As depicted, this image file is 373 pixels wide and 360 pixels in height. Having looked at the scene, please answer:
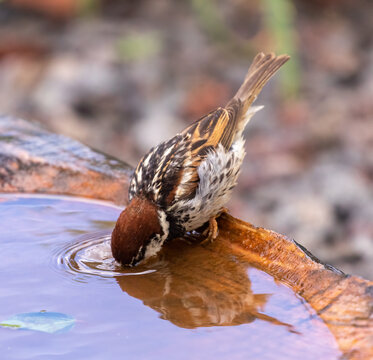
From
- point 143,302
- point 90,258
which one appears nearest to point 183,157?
point 90,258

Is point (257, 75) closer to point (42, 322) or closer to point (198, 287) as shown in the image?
point (198, 287)

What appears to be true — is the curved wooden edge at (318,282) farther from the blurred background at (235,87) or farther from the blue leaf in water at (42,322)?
the blurred background at (235,87)

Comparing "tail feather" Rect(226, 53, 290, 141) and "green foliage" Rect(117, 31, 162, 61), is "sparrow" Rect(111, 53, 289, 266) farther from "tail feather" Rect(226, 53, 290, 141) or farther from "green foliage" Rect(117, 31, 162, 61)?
"green foliage" Rect(117, 31, 162, 61)

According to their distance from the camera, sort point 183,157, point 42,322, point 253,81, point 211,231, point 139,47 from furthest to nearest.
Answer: point 139,47
point 253,81
point 183,157
point 211,231
point 42,322

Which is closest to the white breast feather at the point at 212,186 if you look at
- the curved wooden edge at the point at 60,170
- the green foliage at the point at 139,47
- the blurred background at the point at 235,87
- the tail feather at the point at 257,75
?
the curved wooden edge at the point at 60,170

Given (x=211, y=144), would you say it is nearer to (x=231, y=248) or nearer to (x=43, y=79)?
(x=231, y=248)

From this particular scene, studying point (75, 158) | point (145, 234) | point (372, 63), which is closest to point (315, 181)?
point (372, 63)

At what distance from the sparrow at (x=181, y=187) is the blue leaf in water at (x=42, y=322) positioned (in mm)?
573

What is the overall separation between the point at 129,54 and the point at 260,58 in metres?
3.97

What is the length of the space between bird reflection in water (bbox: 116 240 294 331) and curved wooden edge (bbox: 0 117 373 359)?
0.12 meters

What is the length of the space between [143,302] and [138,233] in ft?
1.82

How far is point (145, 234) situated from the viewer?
339 cm

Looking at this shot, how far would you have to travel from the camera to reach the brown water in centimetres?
247

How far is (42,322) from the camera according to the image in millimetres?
2609
